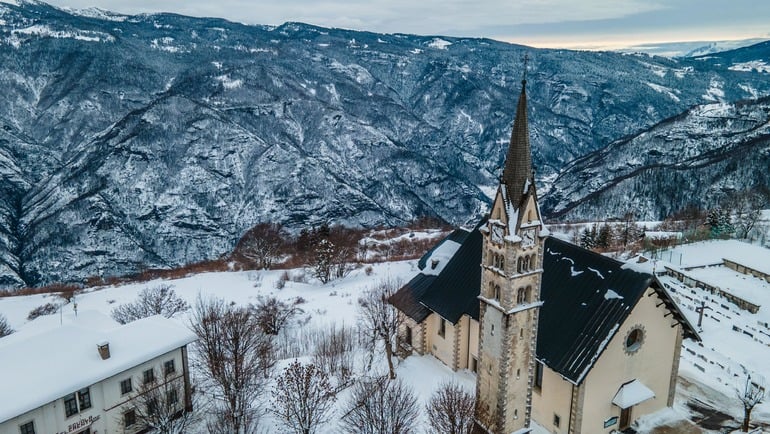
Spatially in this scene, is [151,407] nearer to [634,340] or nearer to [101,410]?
[101,410]

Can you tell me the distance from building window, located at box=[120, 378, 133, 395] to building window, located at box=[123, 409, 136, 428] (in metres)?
1.54

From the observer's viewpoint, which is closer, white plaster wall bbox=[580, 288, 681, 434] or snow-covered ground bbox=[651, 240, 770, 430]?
white plaster wall bbox=[580, 288, 681, 434]

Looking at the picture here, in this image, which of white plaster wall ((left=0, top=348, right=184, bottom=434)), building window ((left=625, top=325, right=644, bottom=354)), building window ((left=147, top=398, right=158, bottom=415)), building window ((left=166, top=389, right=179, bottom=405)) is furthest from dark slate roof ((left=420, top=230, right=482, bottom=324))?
building window ((left=147, top=398, right=158, bottom=415))

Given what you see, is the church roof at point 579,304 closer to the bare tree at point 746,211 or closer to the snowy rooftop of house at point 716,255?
the snowy rooftop of house at point 716,255

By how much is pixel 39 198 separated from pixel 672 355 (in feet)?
717

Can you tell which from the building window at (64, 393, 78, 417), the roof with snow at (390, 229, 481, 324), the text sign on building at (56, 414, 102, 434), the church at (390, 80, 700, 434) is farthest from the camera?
the roof with snow at (390, 229, 481, 324)

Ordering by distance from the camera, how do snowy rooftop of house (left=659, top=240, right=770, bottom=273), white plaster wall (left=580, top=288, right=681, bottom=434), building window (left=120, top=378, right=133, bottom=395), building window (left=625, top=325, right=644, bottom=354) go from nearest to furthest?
white plaster wall (left=580, top=288, right=681, bottom=434) < building window (left=625, top=325, right=644, bottom=354) < building window (left=120, top=378, right=133, bottom=395) < snowy rooftop of house (left=659, top=240, right=770, bottom=273)

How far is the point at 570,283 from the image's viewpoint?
1444 inches

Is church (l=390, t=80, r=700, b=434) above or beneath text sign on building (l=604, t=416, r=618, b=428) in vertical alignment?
above

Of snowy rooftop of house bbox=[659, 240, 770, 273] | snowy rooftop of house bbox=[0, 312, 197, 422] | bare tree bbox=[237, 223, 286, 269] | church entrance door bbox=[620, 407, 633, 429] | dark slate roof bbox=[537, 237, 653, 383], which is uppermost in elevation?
dark slate roof bbox=[537, 237, 653, 383]

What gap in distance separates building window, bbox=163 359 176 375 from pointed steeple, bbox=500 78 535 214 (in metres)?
27.5

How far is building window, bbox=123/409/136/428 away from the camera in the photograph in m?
35.6

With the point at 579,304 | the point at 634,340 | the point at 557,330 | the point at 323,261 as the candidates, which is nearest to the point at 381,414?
the point at 557,330

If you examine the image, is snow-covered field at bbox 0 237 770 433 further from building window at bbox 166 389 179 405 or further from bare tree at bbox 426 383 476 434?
building window at bbox 166 389 179 405
